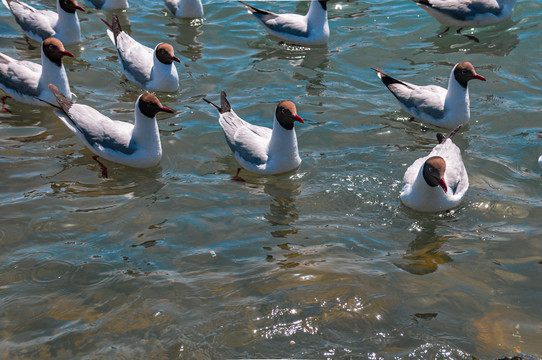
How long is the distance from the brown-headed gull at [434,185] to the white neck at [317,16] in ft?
20.3

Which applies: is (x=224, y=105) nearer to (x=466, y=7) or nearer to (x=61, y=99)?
(x=61, y=99)

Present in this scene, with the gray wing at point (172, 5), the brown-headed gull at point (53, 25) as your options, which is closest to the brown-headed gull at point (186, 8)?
the gray wing at point (172, 5)

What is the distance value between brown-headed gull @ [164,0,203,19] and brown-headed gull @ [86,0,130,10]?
1.27 m

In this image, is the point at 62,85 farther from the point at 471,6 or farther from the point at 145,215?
the point at 471,6

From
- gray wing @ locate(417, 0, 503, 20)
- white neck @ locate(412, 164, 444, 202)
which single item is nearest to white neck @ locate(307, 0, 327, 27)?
gray wing @ locate(417, 0, 503, 20)

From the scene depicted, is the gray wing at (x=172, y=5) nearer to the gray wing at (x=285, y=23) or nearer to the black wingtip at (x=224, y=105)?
the gray wing at (x=285, y=23)

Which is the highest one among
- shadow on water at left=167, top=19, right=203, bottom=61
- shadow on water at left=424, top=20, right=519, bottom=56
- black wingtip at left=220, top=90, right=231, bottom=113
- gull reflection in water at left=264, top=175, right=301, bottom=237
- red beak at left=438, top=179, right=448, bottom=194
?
shadow on water at left=167, top=19, right=203, bottom=61

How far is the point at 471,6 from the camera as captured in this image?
1398 centimetres

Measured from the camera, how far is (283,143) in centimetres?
887

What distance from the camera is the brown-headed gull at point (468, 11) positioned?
13.9 metres

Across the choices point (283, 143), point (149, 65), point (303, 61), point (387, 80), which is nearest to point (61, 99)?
point (149, 65)

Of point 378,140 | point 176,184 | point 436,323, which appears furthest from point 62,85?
point 436,323

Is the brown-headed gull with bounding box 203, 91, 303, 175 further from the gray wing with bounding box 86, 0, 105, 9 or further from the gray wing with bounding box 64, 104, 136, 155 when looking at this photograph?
the gray wing with bounding box 86, 0, 105, 9

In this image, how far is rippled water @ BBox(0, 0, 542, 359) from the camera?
5617 millimetres
